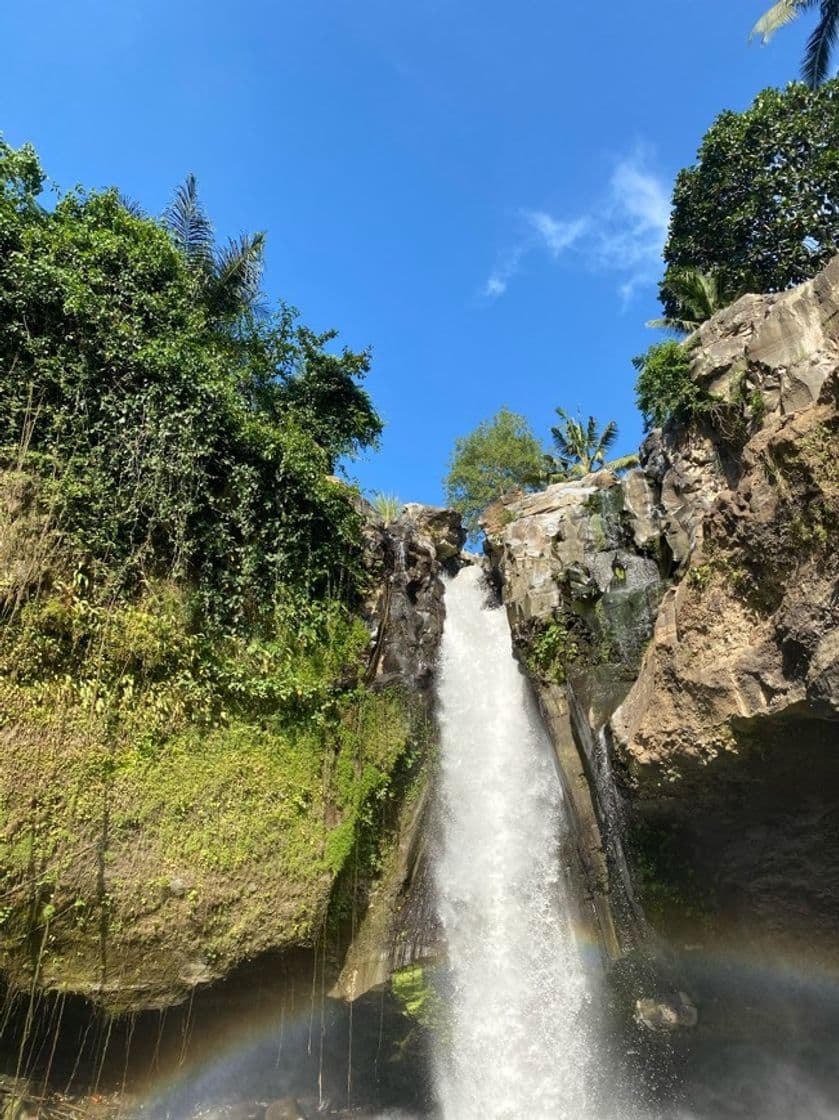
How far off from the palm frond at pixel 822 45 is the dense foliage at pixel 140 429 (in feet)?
56.4

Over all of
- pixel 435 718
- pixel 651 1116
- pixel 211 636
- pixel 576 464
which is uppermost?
pixel 576 464

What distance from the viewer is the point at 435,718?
47.1 feet

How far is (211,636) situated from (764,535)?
323 inches

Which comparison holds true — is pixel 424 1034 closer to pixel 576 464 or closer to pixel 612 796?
pixel 612 796

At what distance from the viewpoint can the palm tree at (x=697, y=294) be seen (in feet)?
75.2

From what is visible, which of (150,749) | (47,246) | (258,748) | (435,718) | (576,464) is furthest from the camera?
(576,464)

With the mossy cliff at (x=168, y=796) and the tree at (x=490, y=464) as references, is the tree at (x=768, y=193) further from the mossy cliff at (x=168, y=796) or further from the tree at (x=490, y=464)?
the mossy cliff at (x=168, y=796)

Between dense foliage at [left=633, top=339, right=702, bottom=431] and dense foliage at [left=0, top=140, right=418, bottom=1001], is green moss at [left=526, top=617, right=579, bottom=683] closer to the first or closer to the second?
dense foliage at [left=0, top=140, right=418, bottom=1001]

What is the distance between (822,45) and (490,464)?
20897mm

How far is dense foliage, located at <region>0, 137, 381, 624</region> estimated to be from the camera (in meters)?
11.1

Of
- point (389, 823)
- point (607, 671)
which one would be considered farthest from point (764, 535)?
point (389, 823)

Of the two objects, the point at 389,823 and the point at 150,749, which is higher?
the point at 150,749

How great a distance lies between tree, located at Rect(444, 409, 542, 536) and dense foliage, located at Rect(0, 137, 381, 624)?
21.6 m

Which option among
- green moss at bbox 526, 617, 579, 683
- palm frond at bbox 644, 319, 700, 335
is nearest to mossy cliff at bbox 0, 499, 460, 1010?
green moss at bbox 526, 617, 579, 683
